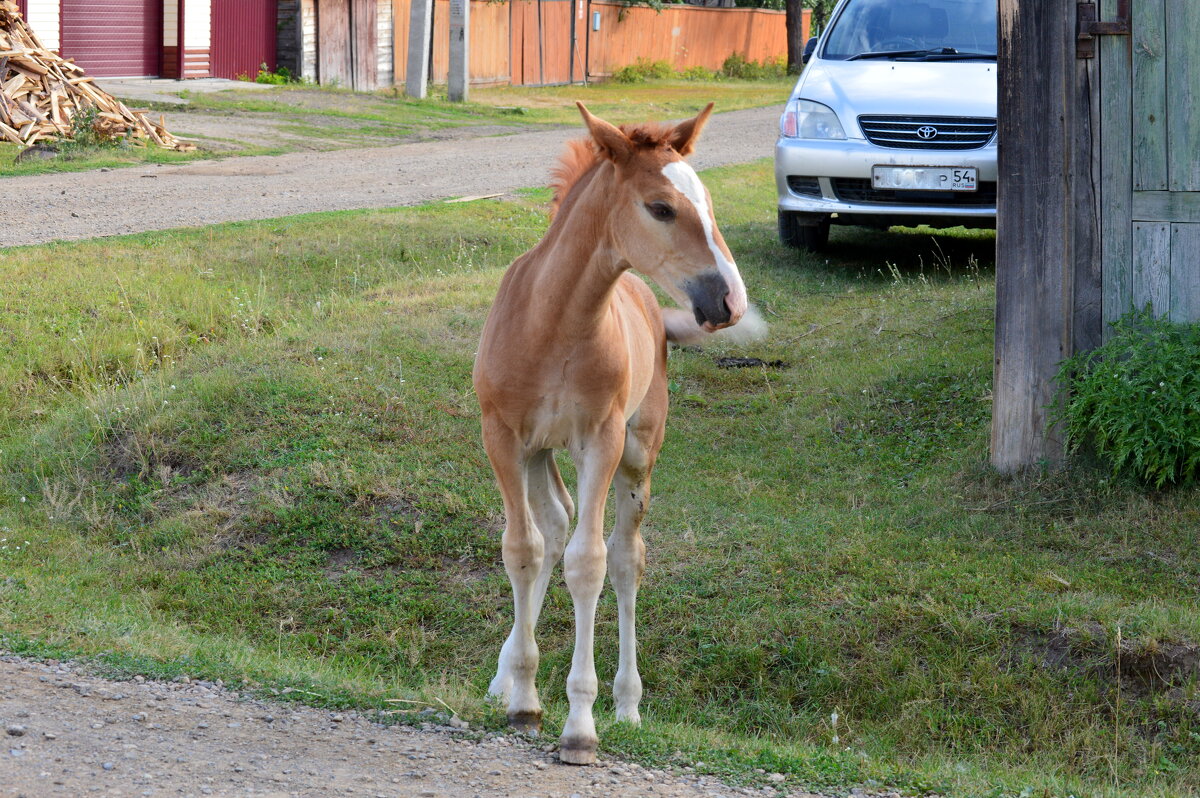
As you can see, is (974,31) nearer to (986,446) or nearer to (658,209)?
(986,446)

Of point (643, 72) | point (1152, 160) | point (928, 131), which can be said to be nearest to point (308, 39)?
point (643, 72)

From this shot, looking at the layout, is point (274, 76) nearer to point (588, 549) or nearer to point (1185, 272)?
point (1185, 272)

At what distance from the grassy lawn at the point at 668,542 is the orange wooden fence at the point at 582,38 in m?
19.9

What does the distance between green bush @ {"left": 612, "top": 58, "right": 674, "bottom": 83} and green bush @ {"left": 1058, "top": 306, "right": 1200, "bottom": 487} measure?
29264 millimetres

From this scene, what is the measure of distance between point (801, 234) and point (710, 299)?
25.6 ft

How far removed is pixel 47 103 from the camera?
49.0ft

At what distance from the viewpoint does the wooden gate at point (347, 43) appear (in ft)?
80.1

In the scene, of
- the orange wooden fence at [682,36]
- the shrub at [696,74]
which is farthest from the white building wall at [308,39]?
the shrub at [696,74]

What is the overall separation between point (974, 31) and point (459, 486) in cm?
695

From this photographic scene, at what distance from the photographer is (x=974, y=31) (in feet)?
35.3

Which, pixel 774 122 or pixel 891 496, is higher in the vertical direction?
pixel 774 122

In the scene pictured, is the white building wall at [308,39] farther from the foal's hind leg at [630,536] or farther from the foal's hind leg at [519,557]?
the foal's hind leg at [519,557]

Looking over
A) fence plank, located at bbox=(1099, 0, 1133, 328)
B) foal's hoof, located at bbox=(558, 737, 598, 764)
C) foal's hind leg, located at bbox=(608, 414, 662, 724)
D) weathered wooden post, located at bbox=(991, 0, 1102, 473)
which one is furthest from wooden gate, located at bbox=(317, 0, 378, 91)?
foal's hoof, located at bbox=(558, 737, 598, 764)

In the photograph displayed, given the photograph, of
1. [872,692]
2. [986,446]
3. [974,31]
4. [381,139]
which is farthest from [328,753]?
[381,139]
